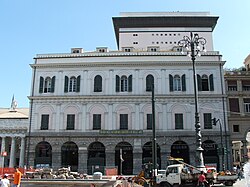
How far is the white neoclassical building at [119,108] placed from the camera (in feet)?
131

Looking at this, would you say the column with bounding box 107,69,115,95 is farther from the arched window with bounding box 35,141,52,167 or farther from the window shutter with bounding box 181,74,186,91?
the arched window with bounding box 35,141,52,167

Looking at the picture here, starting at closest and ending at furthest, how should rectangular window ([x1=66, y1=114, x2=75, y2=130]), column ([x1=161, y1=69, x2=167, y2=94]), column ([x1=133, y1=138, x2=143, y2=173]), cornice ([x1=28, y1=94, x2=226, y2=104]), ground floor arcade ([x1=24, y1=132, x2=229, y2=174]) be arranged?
column ([x1=133, y1=138, x2=143, y2=173]) → ground floor arcade ([x1=24, y1=132, x2=229, y2=174]) → rectangular window ([x1=66, y1=114, x2=75, y2=130]) → cornice ([x1=28, y1=94, x2=226, y2=104]) → column ([x1=161, y1=69, x2=167, y2=94])

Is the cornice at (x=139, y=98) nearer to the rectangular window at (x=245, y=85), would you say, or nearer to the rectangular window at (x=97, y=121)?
the rectangular window at (x=97, y=121)

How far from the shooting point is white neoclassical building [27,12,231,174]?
3981 cm

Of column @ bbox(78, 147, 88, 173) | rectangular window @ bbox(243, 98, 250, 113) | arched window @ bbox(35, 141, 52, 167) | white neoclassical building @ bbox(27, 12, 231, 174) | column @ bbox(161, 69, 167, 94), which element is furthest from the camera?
rectangular window @ bbox(243, 98, 250, 113)

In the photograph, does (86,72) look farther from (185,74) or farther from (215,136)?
(215,136)

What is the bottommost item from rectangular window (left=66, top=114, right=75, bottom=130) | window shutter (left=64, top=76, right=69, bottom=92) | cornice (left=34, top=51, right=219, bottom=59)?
rectangular window (left=66, top=114, right=75, bottom=130)

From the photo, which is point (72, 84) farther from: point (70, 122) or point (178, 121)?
point (178, 121)

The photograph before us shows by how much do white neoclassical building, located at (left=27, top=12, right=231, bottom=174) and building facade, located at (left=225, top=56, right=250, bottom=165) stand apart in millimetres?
2837

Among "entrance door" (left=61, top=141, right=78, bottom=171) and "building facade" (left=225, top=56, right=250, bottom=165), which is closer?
"entrance door" (left=61, top=141, right=78, bottom=171)

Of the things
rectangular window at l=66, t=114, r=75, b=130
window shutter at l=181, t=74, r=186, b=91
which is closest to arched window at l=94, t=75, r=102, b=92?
rectangular window at l=66, t=114, r=75, b=130

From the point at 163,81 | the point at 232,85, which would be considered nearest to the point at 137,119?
the point at 163,81

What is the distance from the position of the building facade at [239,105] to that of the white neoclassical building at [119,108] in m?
2.84

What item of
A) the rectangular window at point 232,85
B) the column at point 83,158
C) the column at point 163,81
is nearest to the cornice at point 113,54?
the column at point 163,81
